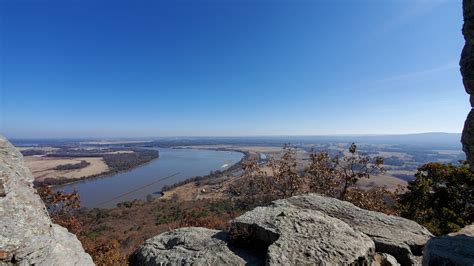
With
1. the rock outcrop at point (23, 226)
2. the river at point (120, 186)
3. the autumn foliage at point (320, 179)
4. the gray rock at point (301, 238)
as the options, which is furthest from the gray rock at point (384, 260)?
the river at point (120, 186)

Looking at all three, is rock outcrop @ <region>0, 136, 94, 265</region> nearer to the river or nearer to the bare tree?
the bare tree

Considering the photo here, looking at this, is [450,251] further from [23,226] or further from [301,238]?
[23,226]

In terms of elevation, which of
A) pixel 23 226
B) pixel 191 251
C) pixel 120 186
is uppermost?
pixel 23 226

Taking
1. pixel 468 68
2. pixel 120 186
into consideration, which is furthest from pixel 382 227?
pixel 120 186

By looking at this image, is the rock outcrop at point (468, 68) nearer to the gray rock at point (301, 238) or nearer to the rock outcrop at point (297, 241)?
the rock outcrop at point (297, 241)

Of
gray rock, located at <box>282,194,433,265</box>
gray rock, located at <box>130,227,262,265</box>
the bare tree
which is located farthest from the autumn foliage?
gray rock, located at <box>130,227,262,265</box>

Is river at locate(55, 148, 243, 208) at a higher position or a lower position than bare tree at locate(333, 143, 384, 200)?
lower

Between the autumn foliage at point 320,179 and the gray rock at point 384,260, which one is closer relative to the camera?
the gray rock at point 384,260
